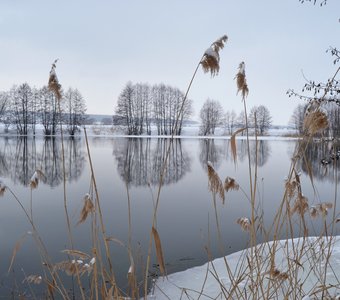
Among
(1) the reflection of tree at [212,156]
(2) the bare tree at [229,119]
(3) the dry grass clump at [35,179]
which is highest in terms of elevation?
(2) the bare tree at [229,119]

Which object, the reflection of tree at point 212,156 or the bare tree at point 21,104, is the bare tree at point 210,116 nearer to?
the bare tree at point 21,104

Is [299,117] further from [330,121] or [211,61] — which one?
[211,61]

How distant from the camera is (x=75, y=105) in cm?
6222

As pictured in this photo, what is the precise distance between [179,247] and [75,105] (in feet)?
199

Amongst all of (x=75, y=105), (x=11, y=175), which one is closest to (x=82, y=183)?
(x=11, y=175)

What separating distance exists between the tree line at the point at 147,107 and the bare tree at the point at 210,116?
21.4 ft

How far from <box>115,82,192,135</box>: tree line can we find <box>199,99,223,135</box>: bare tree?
21.4ft

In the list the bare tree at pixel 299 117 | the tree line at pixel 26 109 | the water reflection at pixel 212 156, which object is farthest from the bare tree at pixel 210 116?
the water reflection at pixel 212 156

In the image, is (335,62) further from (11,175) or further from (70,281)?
(11,175)

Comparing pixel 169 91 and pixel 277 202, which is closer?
pixel 277 202

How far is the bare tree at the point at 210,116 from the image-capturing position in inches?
2919

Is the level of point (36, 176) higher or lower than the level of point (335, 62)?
lower

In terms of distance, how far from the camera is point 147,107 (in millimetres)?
69312

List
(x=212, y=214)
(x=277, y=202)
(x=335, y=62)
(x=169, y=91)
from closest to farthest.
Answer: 1. (x=335, y=62)
2. (x=212, y=214)
3. (x=277, y=202)
4. (x=169, y=91)
